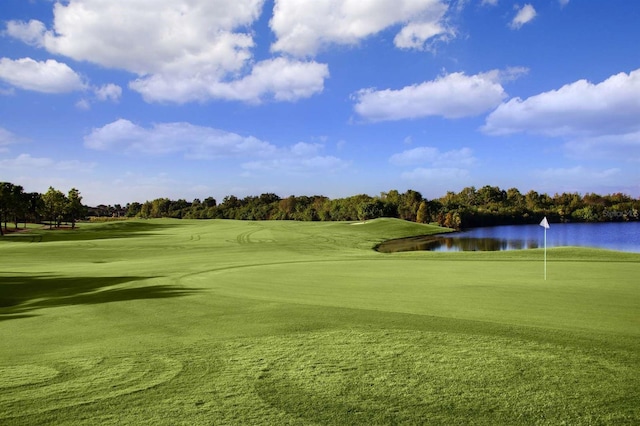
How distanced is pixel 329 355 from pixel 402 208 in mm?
130125

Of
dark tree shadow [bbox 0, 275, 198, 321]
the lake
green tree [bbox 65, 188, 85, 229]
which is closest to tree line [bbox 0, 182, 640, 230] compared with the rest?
green tree [bbox 65, 188, 85, 229]

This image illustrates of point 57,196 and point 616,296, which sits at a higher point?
point 57,196

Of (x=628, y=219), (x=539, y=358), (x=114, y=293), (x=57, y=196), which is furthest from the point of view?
(x=628, y=219)

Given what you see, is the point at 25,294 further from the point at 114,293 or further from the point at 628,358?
the point at 628,358

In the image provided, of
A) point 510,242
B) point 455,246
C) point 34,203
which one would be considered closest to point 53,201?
point 34,203

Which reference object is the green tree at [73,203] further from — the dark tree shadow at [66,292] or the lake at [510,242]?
the dark tree shadow at [66,292]

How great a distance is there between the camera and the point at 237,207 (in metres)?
160

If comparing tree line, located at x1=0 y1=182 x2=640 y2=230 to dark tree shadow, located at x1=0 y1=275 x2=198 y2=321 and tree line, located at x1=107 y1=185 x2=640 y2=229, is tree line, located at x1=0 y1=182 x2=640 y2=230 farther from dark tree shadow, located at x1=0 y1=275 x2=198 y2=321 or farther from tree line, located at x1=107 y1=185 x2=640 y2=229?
dark tree shadow, located at x1=0 y1=275 x2=198 y2=321

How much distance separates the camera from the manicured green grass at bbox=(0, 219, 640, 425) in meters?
4.98

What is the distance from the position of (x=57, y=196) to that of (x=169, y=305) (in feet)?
242

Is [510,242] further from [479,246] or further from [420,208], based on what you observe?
[420,208]

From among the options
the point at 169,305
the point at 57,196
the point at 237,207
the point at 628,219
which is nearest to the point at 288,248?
the point at 169,305

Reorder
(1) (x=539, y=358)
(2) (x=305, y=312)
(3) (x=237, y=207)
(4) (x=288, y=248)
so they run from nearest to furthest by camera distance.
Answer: (1) (x=539, y=358) → (2) (x=305, y=312) → (4) (x=288, y=248) → (3) (x=237, y=207)

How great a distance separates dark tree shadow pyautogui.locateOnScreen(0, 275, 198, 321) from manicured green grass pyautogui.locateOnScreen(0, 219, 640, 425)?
187 millimetres
